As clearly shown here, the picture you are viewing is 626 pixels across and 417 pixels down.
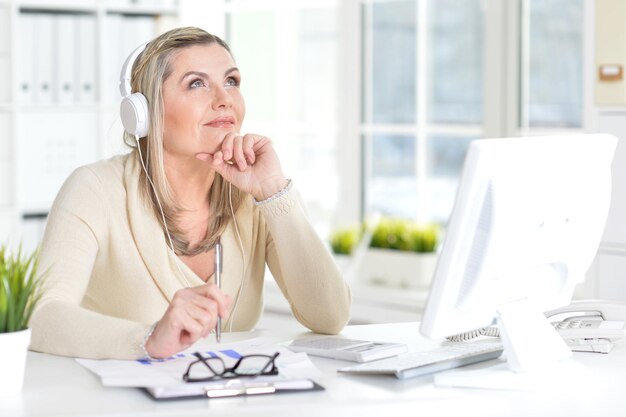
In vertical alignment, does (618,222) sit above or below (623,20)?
below

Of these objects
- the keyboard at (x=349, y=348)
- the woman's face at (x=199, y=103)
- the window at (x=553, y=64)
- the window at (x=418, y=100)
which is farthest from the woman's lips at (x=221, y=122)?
the window at (x=418, y=100)

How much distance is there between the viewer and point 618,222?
314cm

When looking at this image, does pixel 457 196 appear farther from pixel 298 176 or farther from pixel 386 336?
pixel 298 176

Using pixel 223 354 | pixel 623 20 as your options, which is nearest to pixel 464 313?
pixel 223 354

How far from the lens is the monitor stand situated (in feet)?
5.72

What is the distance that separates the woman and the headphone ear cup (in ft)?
0.07

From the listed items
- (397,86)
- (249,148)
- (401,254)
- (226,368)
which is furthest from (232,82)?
(397,86)

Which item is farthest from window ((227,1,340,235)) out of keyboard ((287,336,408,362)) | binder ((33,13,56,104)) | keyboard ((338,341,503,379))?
keyboard ((338,341,503,379))

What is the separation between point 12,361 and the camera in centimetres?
166

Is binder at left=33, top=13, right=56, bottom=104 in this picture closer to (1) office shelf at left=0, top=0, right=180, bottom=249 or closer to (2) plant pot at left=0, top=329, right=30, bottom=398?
(1) office shelf at left=0, top=0, right=180, bottom=249

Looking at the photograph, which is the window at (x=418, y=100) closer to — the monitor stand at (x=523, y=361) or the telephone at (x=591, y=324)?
the telephone at (x=591, y=324)

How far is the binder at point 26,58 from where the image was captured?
431 cm

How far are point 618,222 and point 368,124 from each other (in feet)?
5.55

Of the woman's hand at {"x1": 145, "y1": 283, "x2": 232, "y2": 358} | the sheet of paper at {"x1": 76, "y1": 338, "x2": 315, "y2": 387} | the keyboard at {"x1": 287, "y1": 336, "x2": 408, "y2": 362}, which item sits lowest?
the keyboard at {"x1": 287, "y1": 336, "x2": 408, "y2": 362}
